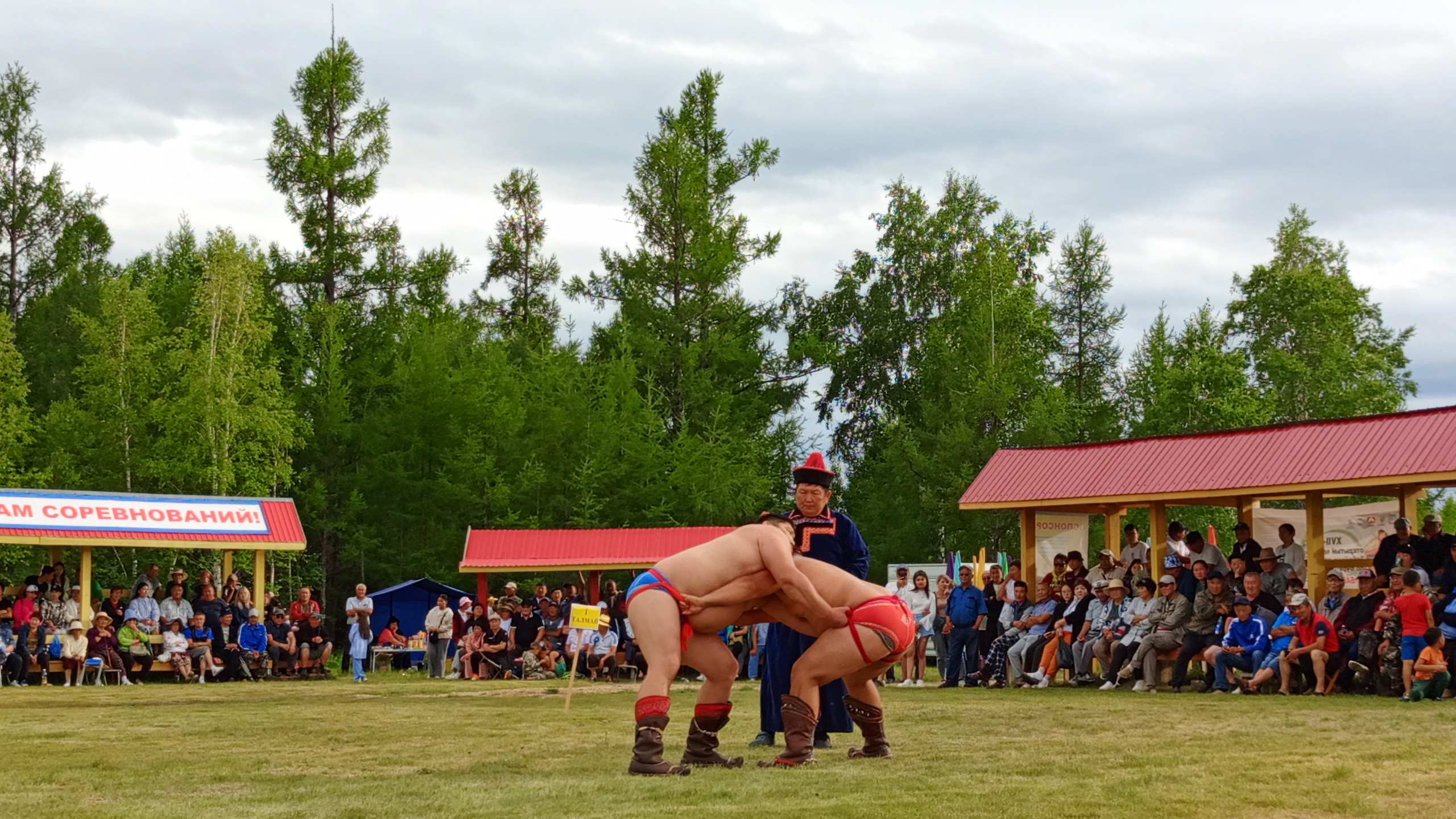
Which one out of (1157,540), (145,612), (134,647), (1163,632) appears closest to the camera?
(1163,632)

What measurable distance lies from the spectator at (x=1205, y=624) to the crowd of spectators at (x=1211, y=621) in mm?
13

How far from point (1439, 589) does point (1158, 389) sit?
103 feet

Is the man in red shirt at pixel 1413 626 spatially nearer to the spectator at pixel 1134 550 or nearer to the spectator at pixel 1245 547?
the spectator at pixel 1245 547

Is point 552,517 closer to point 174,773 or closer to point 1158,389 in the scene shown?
point 1158,389

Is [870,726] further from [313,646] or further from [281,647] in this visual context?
[313,646]

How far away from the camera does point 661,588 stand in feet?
24.0

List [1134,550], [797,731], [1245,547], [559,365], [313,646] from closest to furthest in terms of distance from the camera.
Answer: [797,731], [1245,547], [1134,550], [313,646], [559,365]

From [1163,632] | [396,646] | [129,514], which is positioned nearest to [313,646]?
[396,646]

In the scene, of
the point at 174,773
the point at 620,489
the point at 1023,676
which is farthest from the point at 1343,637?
the point at 620,489

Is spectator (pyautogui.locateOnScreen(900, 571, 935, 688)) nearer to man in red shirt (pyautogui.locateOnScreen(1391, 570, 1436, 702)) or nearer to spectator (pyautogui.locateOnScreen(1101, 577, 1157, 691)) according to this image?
spectator (pyautogui.locateOnScreen(1101, 577, 1157, 691))

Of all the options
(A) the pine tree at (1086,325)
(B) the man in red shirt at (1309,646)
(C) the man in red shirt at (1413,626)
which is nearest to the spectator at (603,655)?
(B) the man in red shirt at (1309,646)

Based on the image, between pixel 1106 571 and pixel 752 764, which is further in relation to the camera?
A: pixel 1106 571

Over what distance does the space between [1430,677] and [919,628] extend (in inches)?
264

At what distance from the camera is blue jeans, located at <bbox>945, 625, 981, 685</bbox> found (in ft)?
57.5
